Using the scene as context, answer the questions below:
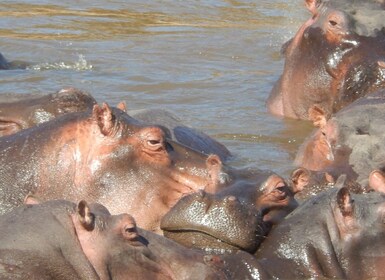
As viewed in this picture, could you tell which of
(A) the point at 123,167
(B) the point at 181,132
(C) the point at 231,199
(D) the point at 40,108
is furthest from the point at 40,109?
(C) the point at 231,199

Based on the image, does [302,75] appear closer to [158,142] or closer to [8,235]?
[158,142]

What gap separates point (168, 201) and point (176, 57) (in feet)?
25.3

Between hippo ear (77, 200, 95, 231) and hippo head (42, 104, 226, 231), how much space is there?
1.27 m

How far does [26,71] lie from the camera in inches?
485

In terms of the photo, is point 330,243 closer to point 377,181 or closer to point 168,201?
point 377,181

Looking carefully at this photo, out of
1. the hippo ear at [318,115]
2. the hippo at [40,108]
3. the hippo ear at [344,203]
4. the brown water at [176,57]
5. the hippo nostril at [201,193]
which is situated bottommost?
the brown water at [176,57]

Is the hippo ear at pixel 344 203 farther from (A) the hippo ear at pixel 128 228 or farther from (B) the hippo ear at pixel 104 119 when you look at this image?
(B) the hippo ear at pixel 104 119

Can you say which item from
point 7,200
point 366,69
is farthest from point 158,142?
point 366,69

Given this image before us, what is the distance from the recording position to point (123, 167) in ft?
19.5

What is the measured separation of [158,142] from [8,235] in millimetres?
1665

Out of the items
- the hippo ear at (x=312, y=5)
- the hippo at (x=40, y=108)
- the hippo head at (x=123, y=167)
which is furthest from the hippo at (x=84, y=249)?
the hippo ear at (x=312, y=5)

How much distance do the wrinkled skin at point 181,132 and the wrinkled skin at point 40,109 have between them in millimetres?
453

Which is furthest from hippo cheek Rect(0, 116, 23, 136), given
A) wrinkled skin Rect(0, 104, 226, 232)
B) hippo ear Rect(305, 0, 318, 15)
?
hippo ear Rect(305, 0, 318, 15)

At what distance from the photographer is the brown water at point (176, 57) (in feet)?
32.5
